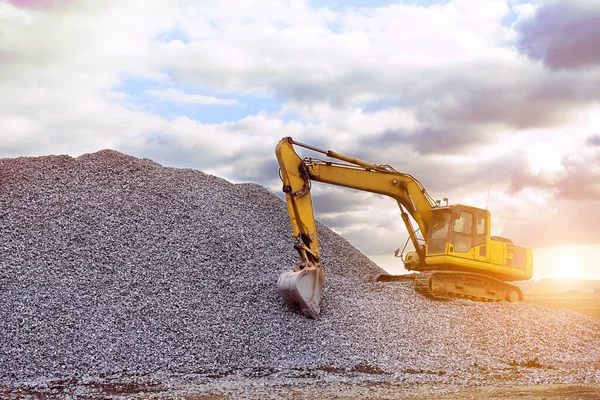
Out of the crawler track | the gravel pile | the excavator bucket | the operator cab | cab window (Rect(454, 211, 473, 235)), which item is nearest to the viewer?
the gravel pile

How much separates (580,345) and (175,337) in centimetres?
1074

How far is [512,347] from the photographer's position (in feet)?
52.2

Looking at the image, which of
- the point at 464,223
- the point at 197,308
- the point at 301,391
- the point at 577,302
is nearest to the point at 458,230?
the point at 464,223

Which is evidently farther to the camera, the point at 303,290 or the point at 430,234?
the point at 430,234

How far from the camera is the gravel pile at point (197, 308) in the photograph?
14.0 meters

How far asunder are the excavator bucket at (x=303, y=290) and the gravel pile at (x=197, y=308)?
0.31m

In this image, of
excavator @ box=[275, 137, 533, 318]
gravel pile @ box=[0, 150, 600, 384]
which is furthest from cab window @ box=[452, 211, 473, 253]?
gravel pile @ box=[0, 150, 600, 384]

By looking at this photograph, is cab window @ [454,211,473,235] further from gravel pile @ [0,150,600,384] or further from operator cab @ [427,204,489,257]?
gravel pile @ [0,150,600,384]

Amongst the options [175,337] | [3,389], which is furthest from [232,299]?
[3,389]

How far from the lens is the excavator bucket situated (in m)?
16.1

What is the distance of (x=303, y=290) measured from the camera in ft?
53.1

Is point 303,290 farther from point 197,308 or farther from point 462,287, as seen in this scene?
point 462,287

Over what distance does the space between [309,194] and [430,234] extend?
4788mm

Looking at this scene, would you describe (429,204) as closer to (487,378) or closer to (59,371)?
(487,378)
